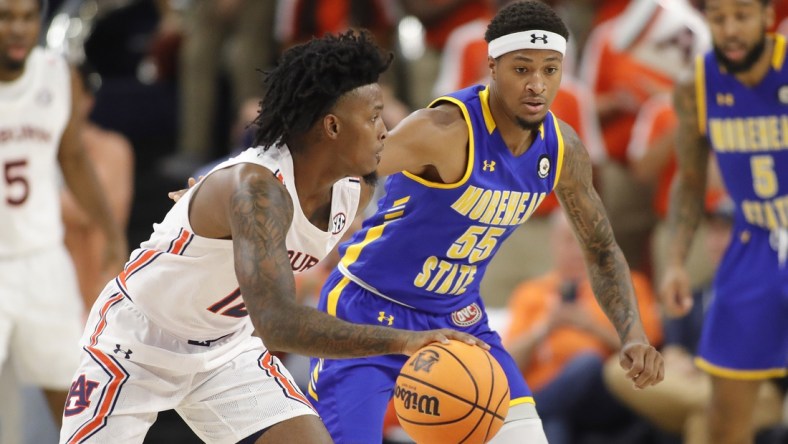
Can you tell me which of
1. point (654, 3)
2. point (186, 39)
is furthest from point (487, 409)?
point (186, 39)

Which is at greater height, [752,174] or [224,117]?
[752,174]

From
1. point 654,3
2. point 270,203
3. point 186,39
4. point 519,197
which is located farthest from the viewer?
point 186,39

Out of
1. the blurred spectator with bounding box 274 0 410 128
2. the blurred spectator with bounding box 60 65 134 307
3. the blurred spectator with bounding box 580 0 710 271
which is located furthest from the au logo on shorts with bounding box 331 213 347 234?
the blurred spectator with bounding box 274 0 410 128

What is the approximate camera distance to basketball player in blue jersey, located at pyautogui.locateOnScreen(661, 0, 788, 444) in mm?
6312

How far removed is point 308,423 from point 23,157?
8.95 feet

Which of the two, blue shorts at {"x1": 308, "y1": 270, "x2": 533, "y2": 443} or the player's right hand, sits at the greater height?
blue shorts at {"x1": 308, "y1": 270, "x2": 533, "y2": 443}

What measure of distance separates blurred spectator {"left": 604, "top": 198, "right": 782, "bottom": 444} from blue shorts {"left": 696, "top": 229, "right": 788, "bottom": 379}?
0.97 metres

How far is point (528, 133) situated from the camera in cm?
518

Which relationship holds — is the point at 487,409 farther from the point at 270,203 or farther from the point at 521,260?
the point at 521,260

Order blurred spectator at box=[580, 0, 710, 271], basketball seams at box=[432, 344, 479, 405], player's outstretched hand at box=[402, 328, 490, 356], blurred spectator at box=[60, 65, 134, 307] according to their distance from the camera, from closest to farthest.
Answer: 1. player's outstretched hand at box=[402, 328, 490, 356]
2. basketball seams at box=[432, 344, 479, 405]
3. blurred spectator at box=[60, 65, 134, 307]
4. blurred spectator at box=[580, 0, 710, 271]

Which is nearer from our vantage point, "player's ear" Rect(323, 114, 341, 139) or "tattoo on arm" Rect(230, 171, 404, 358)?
"tattoo on arm" Rect(230, 171, 404, 358)

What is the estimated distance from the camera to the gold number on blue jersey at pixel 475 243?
513 cm

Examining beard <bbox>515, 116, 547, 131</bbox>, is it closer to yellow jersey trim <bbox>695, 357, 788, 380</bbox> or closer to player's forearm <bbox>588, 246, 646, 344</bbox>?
player's forearm <bbox>588, 246, 646, 344</bbox>

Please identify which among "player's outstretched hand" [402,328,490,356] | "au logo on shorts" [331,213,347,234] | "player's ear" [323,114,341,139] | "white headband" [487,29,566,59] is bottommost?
"player's outstretched hand" [402,328,490,356]
